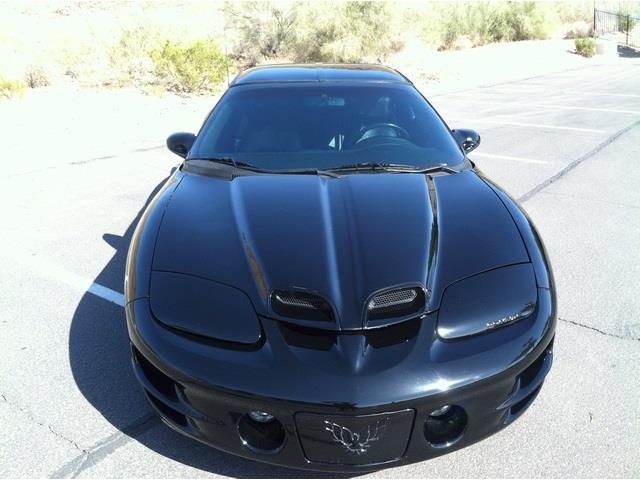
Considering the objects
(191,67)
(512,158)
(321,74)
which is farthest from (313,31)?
(321,74)

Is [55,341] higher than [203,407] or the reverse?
the reverse

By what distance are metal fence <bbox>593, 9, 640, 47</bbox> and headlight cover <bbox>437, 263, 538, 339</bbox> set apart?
41690 mm

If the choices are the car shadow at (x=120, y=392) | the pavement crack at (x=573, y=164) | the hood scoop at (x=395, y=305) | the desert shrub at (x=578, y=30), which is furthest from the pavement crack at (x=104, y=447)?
the desert shrub at (x=578, y=30)

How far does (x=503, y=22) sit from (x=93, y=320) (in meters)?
35.4

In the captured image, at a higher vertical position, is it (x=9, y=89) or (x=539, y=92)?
(x=9, y=89)

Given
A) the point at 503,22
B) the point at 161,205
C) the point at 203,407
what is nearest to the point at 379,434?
the point at 203,407

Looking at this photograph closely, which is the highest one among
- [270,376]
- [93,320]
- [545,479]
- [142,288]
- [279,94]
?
[279,94]

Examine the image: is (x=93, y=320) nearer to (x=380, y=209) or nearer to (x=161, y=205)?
(x=161, y=205)

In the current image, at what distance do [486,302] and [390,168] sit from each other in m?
1.18

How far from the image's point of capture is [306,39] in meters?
21.4

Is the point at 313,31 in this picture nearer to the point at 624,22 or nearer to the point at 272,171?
the point at 272,171

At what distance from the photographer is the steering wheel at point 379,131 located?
3.34 meters

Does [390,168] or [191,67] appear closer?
[390,168]

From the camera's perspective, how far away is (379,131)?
3.40 m
